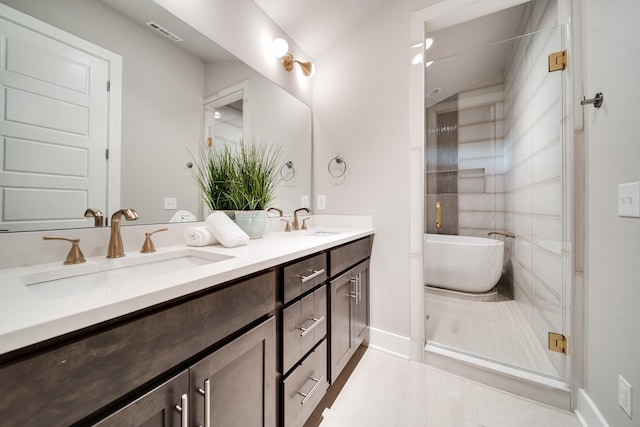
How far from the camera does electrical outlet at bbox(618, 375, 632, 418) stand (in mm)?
899

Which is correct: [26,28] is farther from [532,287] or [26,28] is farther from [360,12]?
[532,287]

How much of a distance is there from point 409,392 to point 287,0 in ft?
8.51

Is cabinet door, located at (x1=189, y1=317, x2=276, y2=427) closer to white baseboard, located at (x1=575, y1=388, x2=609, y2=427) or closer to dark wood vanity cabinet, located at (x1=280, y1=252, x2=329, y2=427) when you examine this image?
dark wood vanity cabinet, located at (x1=280, y1=252, x2=329, y2=427)

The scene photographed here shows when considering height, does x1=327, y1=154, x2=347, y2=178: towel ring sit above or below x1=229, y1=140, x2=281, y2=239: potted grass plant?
above

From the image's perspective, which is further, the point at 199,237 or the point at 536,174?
the point at 536,174

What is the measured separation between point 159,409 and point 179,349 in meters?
0.12

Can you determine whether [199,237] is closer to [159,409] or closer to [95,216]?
[95,216]

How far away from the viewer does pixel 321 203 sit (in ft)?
6.98

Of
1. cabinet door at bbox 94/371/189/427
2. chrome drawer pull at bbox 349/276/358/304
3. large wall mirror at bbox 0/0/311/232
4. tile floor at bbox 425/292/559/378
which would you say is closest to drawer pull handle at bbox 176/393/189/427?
cabinet door at bbox 94/371/189/427

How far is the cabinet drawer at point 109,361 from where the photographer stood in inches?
14.4

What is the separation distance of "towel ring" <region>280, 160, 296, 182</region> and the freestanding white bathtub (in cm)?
116

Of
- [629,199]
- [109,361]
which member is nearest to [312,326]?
[109,361]

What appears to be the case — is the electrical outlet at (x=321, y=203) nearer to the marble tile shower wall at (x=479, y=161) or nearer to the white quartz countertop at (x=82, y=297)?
the marble tile shower wall at (x=479, y=161)

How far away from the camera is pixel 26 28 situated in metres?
0.77
